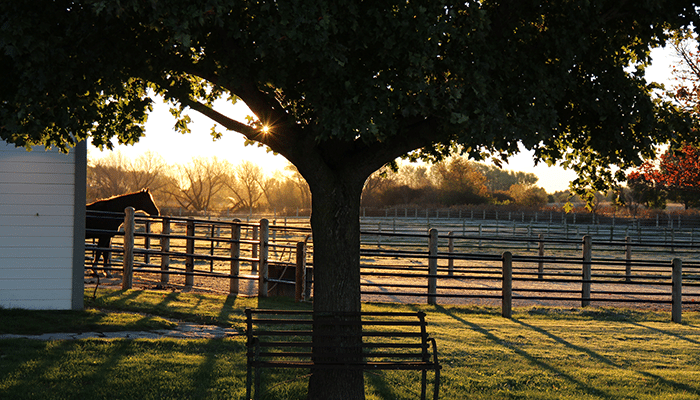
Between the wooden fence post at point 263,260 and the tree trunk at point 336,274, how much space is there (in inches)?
254

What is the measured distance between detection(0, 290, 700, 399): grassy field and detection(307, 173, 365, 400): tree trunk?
0.47 m

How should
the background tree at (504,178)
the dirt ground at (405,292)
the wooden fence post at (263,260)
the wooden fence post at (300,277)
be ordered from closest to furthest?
the wooden fence post at (300,277), the wooden fence post at (263,260), the dirt ground at (405,292), the background tree at (504,178)

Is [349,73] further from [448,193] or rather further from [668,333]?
[448,193]

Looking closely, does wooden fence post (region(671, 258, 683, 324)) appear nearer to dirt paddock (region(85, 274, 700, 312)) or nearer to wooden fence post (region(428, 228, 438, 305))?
dirt paddock (region(85, 274, 700, 312))

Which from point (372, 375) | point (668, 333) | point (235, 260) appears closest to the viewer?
point (372, 375)

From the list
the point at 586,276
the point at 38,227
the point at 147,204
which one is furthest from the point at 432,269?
the point at 147,204

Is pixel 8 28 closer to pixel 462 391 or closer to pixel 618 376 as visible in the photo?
pixel 462 391

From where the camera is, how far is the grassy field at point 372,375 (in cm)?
547

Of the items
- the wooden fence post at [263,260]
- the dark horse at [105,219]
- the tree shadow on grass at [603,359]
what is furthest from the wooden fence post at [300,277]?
the dark horse at [105,219]

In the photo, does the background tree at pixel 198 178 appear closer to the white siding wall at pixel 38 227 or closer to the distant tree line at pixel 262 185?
the distant tree line at pixel 262 185

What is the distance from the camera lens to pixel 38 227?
9.18 meters

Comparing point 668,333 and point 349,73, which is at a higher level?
point 349,73

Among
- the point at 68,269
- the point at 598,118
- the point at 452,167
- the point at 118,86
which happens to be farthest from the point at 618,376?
the point at 452,167

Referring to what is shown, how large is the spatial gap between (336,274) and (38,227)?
631cm
